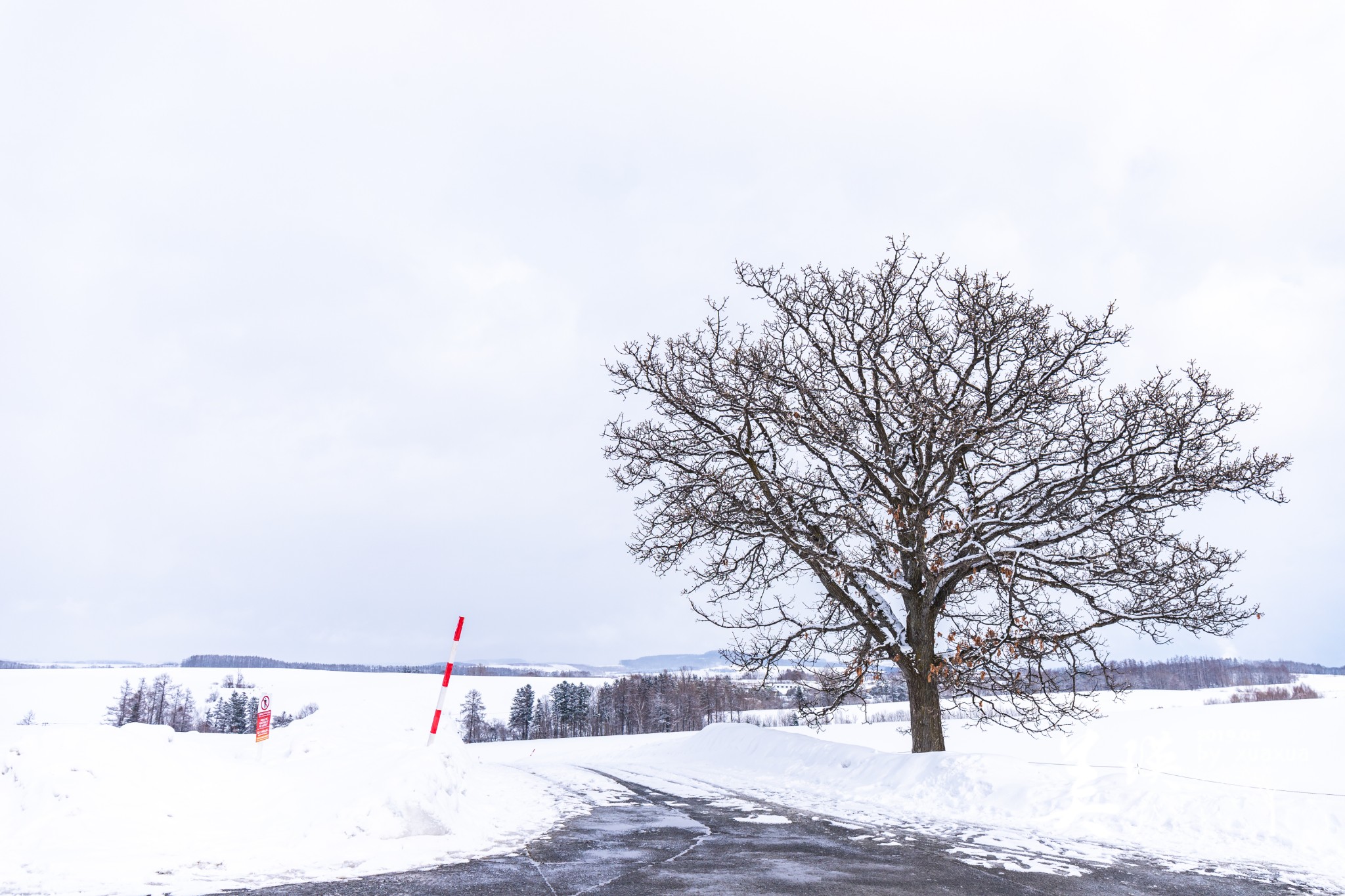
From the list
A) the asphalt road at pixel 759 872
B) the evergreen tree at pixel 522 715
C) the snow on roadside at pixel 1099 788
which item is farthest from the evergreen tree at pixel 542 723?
the asphalt road at pixel 759 872

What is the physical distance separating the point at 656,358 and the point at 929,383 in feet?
19.1

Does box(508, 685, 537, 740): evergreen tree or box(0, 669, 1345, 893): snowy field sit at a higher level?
box(0, 669, 1345, 893): snowy field

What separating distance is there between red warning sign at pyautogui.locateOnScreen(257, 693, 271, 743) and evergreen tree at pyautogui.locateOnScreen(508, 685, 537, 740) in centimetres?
10340

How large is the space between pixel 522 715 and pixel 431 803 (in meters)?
105

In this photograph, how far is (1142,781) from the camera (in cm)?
903

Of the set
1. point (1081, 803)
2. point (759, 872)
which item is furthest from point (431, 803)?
point (1081, 803)

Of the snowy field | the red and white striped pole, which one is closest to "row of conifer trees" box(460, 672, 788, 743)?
the snowy field

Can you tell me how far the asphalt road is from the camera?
549 cm

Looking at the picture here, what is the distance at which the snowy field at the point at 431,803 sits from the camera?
236 inches

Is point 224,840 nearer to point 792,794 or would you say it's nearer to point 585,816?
point 585,816

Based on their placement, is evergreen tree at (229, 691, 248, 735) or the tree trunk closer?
the tree trunk

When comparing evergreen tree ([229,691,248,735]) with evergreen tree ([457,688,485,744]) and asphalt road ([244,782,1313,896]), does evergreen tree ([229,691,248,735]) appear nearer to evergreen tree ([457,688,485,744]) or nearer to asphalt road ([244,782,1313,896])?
evergreen tree ([457,688,485,744])

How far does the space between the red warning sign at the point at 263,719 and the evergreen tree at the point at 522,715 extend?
339 feet

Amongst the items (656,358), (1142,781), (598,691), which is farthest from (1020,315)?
(598,691)
